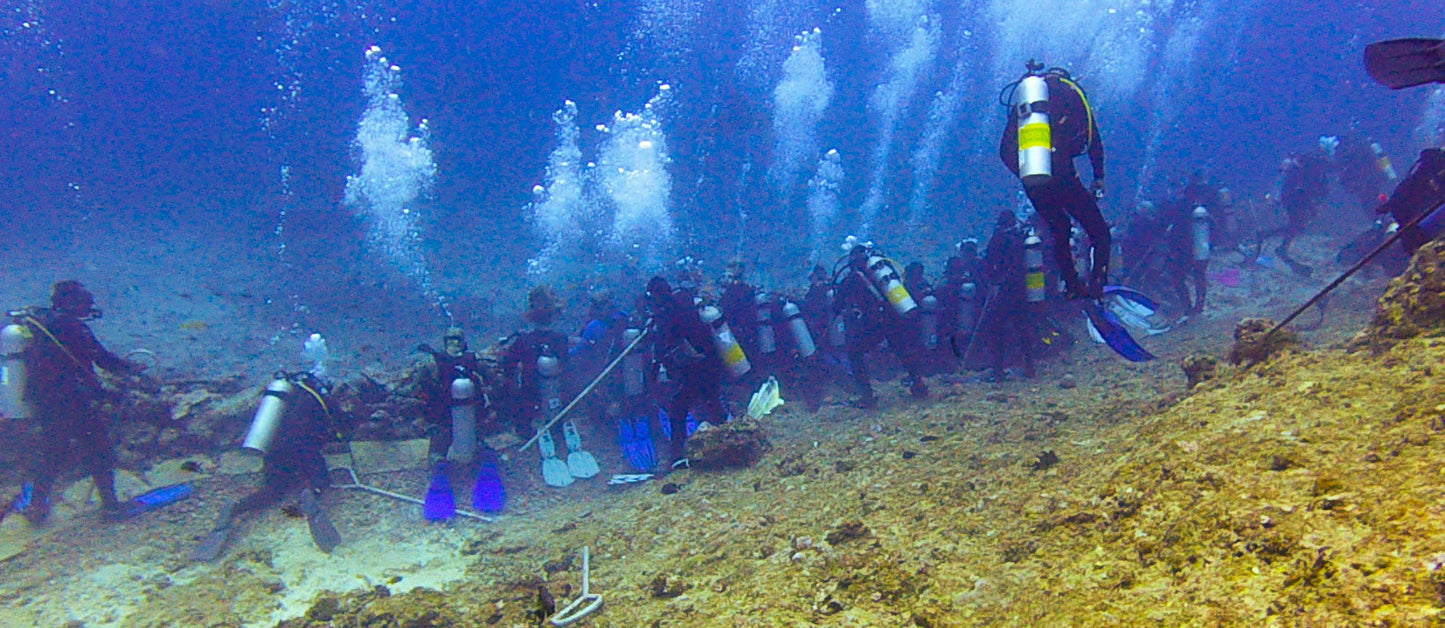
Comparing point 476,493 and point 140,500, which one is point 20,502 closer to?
point 140,500

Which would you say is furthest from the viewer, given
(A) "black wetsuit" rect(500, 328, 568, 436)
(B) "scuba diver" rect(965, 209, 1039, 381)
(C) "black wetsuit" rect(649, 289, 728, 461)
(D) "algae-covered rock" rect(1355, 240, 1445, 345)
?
(A) "black wetsuit" rect(500, 328, 568, 436)

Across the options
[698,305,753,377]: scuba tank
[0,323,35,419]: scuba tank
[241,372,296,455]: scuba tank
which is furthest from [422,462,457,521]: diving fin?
[0,323,35,419]: scuba tank

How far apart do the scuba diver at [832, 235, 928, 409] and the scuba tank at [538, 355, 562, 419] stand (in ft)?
13.4

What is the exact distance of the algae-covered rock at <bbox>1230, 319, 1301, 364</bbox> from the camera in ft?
13.2

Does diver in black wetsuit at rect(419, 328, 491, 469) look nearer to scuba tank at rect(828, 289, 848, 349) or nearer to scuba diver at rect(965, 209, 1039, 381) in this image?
scuba tank at rect(828, 289, 848, 349)

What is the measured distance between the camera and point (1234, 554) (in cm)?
193

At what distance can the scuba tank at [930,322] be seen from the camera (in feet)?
29.5

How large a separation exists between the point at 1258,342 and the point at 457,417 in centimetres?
764

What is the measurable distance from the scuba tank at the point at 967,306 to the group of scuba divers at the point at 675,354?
0.9 inches

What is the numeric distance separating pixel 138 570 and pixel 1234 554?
7814mm

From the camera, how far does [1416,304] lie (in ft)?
11.4

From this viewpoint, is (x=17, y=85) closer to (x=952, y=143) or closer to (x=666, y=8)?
(x=666, y=8)

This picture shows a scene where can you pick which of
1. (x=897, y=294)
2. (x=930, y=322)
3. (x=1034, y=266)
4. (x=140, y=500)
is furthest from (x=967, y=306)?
(x=140, y=500)

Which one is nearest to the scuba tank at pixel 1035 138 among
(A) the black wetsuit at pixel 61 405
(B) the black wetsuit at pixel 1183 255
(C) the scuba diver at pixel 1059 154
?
(C) the scuba diver at pixel 1059 154
